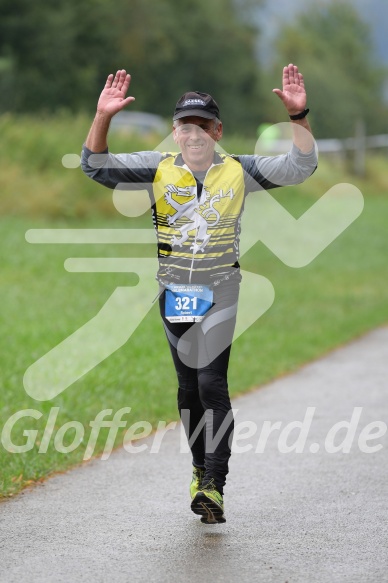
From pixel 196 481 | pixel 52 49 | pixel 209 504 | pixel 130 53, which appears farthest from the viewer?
pixel 130 53

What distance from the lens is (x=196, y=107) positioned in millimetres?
5980

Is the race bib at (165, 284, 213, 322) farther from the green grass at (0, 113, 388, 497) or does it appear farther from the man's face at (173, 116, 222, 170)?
the green grass at (0, 113, 388, 497)

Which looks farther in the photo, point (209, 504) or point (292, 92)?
point (292, 92)

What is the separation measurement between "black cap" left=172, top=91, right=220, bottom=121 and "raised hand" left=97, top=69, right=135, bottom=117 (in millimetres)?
265

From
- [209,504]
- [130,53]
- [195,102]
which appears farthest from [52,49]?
[209,504]

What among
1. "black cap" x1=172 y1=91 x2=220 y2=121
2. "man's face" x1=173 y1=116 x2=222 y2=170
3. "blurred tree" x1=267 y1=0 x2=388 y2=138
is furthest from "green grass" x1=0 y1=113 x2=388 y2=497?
"blurred tree" x1=267 y1=0 x2=388 y2=138

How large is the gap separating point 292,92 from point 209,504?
2.06 m

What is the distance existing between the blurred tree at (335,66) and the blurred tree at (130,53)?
11.5ft

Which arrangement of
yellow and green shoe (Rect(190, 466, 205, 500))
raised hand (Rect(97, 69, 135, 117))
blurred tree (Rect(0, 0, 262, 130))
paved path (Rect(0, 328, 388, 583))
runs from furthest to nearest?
1. blurred tree (Rect(0, 0, 262, 130))
2. yellow and green shoe (Rect(190, 466, 205, 500))
3. raised hand (Rect(97, 69, 135, 117))
4. paved path (Rect(0, 328, 388, 583))

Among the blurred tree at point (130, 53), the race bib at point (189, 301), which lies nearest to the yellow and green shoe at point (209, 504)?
the race bib at point (189, 301)

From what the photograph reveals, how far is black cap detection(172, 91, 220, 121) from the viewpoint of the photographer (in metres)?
5.97

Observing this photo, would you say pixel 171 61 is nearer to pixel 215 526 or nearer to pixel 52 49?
pixel 52 49

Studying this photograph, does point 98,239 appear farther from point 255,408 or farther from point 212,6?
point 212,6

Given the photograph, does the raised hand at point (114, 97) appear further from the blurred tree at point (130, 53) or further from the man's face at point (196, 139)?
the blurred tree at point (130, 53)
